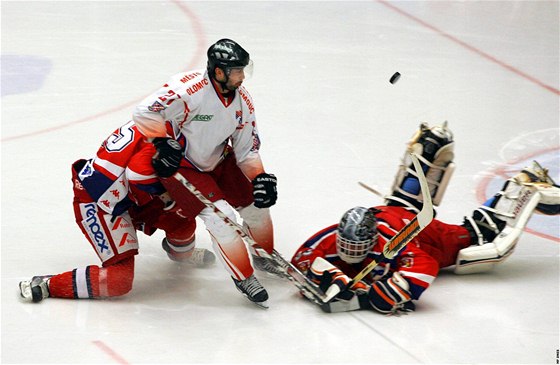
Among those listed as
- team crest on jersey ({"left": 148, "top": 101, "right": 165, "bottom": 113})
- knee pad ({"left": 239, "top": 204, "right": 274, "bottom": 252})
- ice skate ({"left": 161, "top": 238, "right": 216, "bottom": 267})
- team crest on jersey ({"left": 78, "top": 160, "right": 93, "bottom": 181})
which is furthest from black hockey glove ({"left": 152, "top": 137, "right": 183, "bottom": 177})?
ice skate ({"left": 161, "top": 238, "right": 216, "bottom": 267})

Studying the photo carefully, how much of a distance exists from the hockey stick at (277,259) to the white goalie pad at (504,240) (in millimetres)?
669

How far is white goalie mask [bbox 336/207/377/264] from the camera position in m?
3.90

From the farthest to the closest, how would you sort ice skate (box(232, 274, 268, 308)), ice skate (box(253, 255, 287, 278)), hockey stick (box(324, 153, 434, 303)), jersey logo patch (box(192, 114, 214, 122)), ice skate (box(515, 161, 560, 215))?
ice skate (box(515, 161, 560, 215))
ice skate (box(253, 255, 287, 278))
ice skate (box(232, 274, 268, 308))
jersey logo patch (box(192, 114, 214, 122))
hockey stick (box(324, 153, 434, 303))

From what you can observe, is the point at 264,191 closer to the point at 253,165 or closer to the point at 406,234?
the point at 253,165

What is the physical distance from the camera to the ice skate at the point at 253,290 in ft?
12.8

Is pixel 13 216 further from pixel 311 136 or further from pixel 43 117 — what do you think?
pixel 311 136

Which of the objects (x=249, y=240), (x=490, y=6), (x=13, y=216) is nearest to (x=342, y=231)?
(x=249, y=240)

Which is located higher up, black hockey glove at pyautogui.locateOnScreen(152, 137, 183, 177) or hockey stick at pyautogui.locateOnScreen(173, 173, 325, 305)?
black hockey glove at pyautogui.locateOnScreen(152, 137, 183, 177)

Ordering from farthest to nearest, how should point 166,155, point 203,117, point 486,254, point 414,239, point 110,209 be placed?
1. point 486,254
2. point 414,239
3. point 110,209
4. point 203,117
5. point 166,155

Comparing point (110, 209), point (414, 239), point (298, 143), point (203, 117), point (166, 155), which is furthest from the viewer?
point (298, 143)

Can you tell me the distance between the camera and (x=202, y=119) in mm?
3811

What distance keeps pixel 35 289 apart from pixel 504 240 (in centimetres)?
188

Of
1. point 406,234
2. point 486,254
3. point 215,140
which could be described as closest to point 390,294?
point 406,234

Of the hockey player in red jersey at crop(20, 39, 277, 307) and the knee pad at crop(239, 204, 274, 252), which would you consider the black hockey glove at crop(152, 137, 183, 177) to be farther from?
the knee pad at crop(239, 204, 274, 252)
